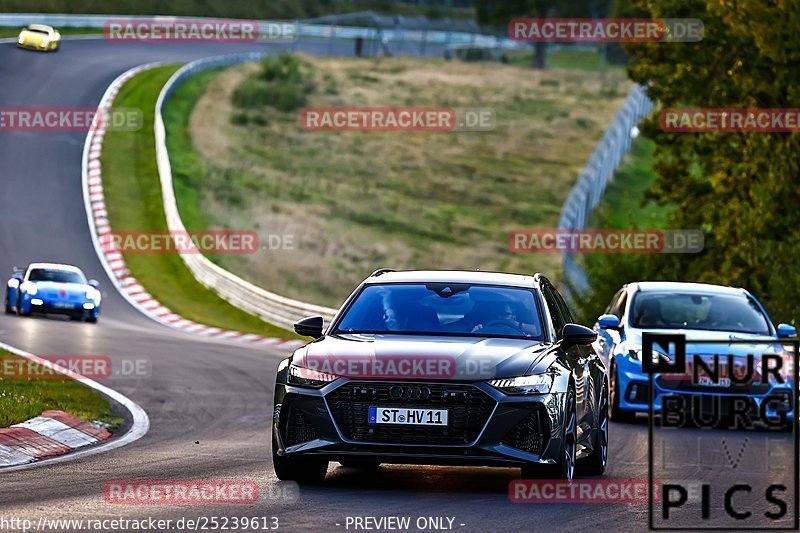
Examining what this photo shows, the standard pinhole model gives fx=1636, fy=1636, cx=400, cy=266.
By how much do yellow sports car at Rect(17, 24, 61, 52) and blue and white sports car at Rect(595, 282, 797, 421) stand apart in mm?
49800

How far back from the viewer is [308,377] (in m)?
10.8

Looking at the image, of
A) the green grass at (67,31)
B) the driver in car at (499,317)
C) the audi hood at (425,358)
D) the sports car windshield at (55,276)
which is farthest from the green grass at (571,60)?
the audi hood at (425,358)

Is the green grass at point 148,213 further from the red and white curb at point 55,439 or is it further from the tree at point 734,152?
the red and white curb at point 55,439

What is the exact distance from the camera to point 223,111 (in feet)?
215

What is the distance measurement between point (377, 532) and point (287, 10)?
367 ft

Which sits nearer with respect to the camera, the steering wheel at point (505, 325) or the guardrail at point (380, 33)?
the steering wheel at point (505, 325)

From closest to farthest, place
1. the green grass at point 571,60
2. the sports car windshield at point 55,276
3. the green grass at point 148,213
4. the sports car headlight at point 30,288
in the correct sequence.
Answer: the sports car headlight at point 30,288 < the sports car windshield at point 55,276 < the green grass at point 148,213 < the green grass at point 571,60

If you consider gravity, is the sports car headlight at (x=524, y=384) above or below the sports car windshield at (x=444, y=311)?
below

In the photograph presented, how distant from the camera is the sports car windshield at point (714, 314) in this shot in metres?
18.2

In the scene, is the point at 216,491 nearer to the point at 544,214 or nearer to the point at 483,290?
the point at 483,290

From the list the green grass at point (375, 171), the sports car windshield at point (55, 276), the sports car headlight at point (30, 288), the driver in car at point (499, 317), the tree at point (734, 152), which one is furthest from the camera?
the green grass at point (375, 171)

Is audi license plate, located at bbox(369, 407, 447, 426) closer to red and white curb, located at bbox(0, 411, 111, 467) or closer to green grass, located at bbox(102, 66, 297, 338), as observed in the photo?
red and white curb, located at bbox(0, 411, 111, 467)

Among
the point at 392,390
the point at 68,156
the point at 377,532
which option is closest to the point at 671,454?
the point at 392,390

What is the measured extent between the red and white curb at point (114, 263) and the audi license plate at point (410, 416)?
19.6m
